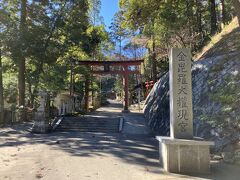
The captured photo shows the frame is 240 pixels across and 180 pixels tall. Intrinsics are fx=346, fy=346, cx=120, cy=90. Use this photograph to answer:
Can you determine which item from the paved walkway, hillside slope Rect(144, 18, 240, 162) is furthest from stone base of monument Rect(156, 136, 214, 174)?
hillside slope Rect(144, 18, 240, 162)

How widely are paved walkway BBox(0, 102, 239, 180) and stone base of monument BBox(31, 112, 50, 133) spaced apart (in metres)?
3.15

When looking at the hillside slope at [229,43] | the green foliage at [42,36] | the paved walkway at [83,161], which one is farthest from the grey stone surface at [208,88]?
the green foliage at [42,36]

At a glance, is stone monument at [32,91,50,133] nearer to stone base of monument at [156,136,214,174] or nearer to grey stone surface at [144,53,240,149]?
grey stone surface at [144,53,240,149]

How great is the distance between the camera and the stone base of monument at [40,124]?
1786cm

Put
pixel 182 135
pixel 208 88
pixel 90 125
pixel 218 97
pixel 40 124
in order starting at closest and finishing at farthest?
pixel 182 135
pixel 218 97
pixel 208 88
pixel 40 124
pixel 90 125

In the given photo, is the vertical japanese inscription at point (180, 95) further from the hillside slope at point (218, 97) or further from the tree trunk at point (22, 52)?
the tree trunk at point (22, 52)

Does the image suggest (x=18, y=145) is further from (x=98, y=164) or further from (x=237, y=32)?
(x=237, y=32)

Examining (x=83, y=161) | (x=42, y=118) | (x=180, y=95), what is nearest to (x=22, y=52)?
(x=42, y=118)

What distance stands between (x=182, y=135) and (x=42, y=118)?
1110cm

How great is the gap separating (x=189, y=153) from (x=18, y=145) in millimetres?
7495

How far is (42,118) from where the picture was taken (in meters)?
18.2

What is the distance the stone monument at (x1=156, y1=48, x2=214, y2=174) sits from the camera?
8.12 metres

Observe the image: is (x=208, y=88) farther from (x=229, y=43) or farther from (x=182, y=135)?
(x=182, y=135)

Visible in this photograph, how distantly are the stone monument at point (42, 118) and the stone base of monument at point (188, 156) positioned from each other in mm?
10856
